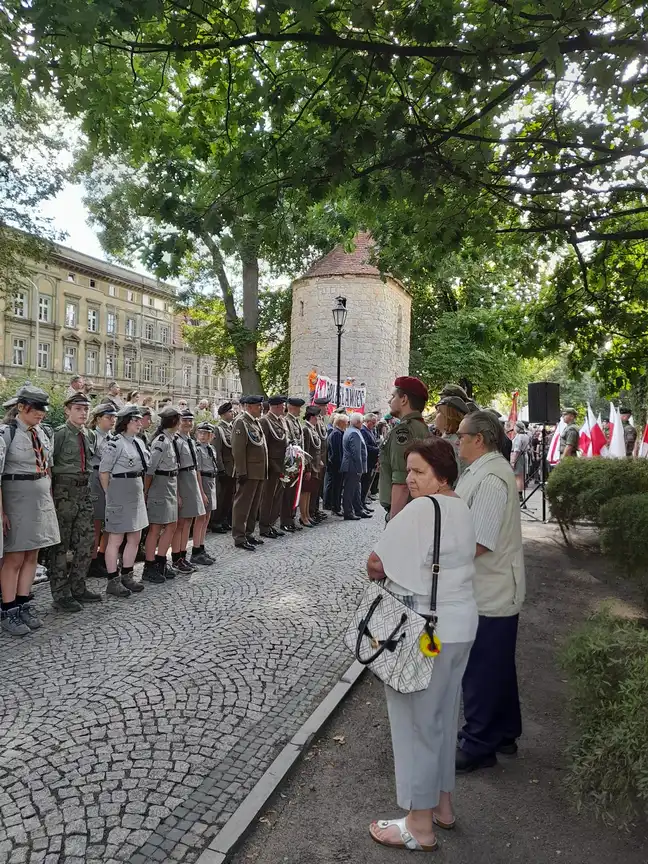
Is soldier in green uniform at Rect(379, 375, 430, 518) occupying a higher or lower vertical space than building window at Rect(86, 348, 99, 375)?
lower

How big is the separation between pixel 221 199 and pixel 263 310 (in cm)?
3009

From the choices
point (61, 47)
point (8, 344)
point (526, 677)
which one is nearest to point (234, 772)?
point (526, 677)

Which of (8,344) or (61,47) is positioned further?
(8,344)

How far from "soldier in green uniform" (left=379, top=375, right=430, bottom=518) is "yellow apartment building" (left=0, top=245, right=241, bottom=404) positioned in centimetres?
4796

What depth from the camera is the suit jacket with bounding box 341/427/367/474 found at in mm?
13562

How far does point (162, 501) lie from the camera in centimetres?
776

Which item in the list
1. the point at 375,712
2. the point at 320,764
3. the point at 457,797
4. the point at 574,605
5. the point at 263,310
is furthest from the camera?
the point at 263,310

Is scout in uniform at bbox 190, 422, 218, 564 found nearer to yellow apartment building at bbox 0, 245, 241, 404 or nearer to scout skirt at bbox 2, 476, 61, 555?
scout skirt at bbox 2, 476, 61, 555

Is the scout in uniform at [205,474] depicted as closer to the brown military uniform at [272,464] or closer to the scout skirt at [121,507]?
the brown military uniform at [272,464]

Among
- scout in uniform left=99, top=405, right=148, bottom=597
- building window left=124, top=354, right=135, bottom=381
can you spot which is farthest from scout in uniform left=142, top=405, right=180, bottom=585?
building window left=124, top=354, right=135, bottom=381

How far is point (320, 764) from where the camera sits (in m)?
3.85

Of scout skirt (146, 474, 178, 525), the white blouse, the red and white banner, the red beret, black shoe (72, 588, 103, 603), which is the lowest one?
black shoe (72, 588, 103, 603)

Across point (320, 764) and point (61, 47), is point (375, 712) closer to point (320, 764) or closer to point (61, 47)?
point (320, 764)

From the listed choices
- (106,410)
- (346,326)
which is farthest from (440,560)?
(346,326)
